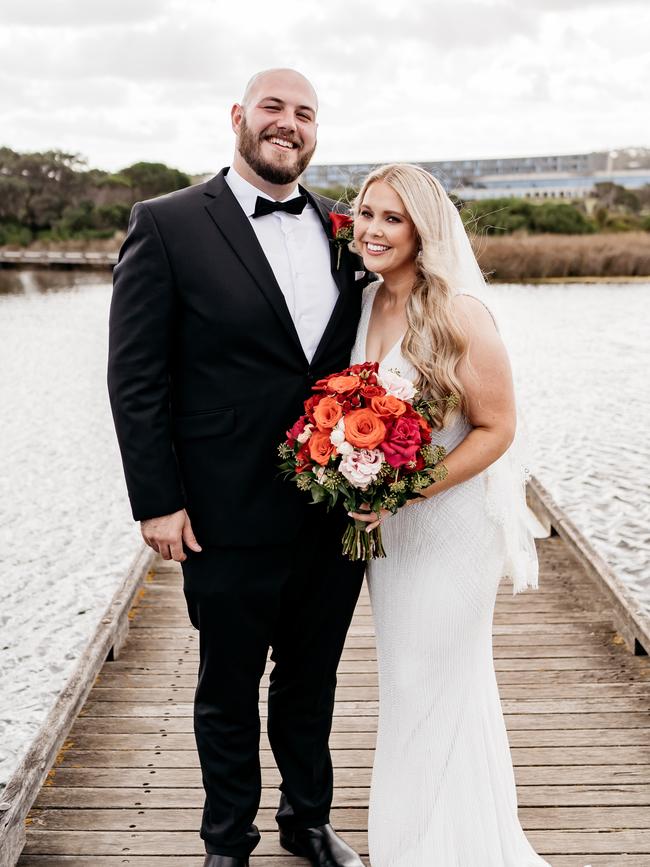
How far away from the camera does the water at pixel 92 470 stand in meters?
6.47

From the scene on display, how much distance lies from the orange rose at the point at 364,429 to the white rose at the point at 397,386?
0.11 metres

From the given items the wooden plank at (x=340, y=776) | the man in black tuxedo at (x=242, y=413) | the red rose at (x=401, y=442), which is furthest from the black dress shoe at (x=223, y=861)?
the red rose at (x=401, y=442)

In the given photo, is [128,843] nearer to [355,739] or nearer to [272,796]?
[272,796]

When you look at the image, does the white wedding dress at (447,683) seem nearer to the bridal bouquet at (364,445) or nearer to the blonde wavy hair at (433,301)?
the blonde wavy hair at (433,301)

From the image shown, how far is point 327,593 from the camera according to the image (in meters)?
2.52

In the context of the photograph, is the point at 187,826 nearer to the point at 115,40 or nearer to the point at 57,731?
the point at 57,731

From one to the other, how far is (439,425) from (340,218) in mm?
675

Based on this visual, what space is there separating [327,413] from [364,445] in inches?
5.4

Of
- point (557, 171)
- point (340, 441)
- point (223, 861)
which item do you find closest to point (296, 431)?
point (340, 441)

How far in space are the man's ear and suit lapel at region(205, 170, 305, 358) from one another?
204 mm

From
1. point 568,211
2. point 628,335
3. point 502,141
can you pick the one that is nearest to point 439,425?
point 628,335

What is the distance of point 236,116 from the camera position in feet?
8.23

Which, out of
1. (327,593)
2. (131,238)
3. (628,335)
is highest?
(131,238)

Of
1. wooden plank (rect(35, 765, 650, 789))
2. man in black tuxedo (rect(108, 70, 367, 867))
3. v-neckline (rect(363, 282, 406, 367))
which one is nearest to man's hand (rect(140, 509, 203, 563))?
man in black tuxedo (rect(108, 70, 367, 867))
